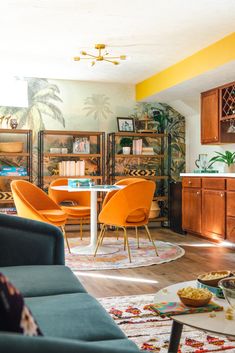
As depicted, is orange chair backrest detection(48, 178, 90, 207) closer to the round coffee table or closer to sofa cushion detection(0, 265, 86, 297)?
sofa cushion detection(0, 265, 86, 297)

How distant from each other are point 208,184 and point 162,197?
1555 mm


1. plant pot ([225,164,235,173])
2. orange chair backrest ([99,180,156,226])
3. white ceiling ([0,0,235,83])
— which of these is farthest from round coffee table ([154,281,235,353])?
plant pot ([225,164,235,173])

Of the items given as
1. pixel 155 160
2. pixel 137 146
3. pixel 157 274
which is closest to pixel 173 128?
pixel 155 160

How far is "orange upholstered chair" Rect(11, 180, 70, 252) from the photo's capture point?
456 cm

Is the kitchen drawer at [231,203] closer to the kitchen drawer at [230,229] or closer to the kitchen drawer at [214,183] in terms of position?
the kitchen drawer at [230,229]

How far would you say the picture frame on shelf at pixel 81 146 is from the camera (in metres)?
7.11

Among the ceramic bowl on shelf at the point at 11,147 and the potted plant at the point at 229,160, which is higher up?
the ceramic bowl on shelf at the point at 11,147

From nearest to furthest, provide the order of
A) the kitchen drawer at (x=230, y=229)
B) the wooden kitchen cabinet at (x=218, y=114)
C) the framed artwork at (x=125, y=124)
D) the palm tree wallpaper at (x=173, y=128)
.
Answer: the kitchen drawer at (x=230, y=229)
the wooden kitchen cabinet at (x=218, y=114)
the framed artwork at (x=125, y=124)
the palm tree wallpaper at (x=173, y=128)

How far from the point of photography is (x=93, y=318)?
61.4 inches

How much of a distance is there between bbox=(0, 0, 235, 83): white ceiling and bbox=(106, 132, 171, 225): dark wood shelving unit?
1.33 meters

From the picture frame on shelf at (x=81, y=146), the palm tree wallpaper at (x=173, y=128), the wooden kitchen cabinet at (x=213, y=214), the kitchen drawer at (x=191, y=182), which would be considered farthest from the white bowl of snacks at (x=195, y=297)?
the palm tree wallpaper at (x=173, y=128)

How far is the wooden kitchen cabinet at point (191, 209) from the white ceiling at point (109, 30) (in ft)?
6.03

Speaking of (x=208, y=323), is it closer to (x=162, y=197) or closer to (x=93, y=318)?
(x=93, y=318)

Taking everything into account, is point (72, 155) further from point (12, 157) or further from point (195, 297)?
point (195, 297)
